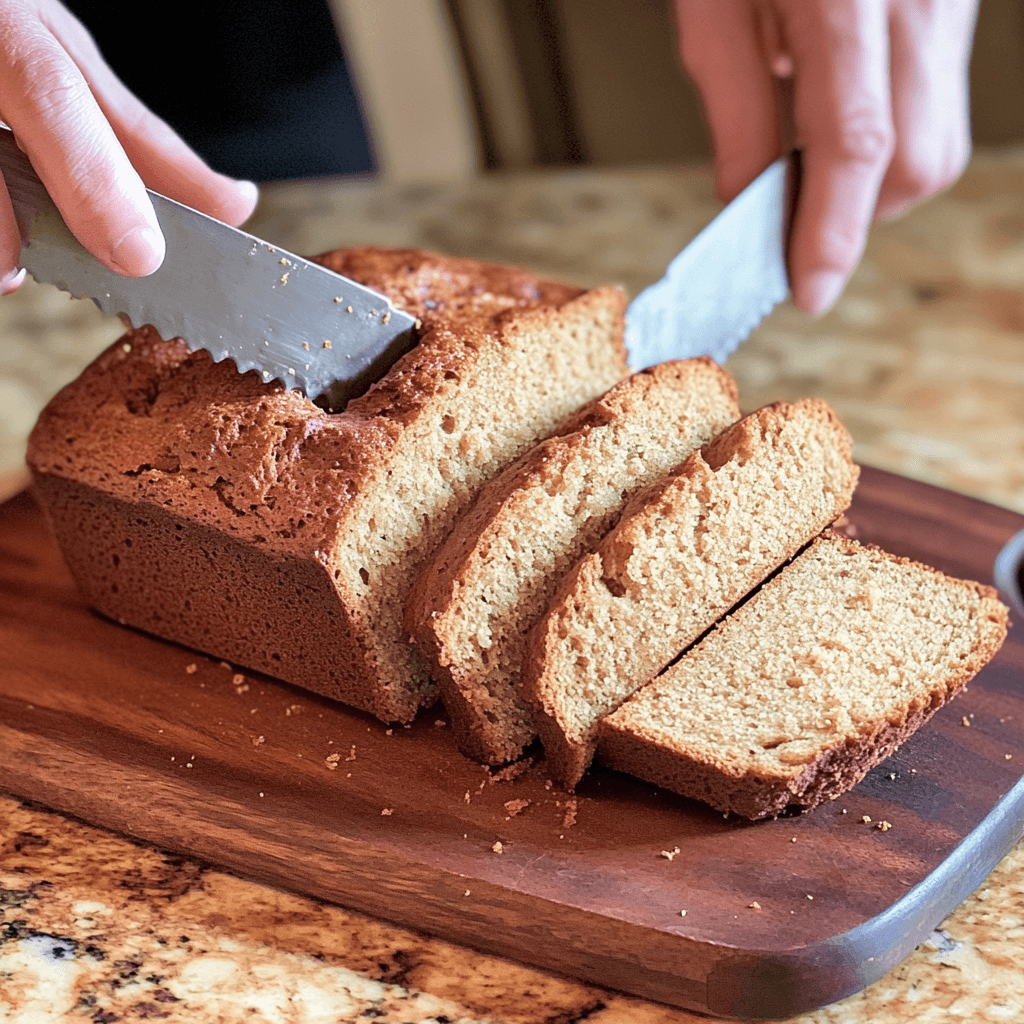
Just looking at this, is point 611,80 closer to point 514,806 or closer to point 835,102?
point 835,102

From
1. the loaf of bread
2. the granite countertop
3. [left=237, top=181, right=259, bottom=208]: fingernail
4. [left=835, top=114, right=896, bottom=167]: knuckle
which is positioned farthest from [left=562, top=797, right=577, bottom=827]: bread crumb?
[left=835, top=114, right=896, bottom=167]: knuckle

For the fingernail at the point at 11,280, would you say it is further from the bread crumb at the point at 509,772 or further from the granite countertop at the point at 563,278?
the bread crumb at the point at 509,772

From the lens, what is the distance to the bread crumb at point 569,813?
209 cm

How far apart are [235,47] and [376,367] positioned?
2.19m

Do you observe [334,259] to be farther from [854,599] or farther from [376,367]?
[854,599]

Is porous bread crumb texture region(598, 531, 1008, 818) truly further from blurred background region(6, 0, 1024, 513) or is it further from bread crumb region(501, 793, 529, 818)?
blurred background region(6, 0, 1024, 513)

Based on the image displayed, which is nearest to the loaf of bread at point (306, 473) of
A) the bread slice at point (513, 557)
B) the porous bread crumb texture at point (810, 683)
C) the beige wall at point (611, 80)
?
the bread slice at point (513, 557)

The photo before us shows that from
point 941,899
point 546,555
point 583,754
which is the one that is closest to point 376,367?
point 546,555

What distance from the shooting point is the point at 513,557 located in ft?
7.25

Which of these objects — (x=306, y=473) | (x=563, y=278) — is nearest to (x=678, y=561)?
(x=306, y=473)

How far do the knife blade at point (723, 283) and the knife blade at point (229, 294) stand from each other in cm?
66

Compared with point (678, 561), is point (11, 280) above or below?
above

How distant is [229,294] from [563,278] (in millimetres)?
2257

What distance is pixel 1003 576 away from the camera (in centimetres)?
279
